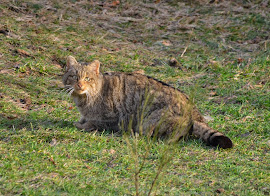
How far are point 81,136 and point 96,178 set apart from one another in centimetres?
132

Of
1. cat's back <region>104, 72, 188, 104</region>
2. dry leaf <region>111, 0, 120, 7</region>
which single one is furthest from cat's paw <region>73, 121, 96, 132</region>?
dry leaf <region>111, 0, 120, 7</region>

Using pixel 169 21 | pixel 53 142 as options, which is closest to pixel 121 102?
pixel 53 142

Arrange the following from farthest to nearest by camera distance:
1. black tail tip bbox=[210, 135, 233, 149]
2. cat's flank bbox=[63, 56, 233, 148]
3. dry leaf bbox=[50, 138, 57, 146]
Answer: cat's flank bbox=[63, 56, 233, 148], black tail tip bbox=[210, 135, 233, 149], dry leaf bbox=[50, 138, 57, 146]

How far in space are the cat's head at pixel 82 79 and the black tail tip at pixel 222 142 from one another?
70.6 inches

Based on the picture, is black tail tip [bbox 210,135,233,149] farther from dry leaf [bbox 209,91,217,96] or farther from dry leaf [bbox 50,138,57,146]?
dry leaf [bbox 209,91,217,96]

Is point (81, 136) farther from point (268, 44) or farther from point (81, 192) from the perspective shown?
point (268, 44)

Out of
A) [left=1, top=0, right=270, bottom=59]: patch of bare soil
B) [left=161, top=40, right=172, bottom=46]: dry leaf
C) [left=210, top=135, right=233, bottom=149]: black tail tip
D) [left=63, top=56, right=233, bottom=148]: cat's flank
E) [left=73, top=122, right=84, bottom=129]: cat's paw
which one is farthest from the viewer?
[left=161, top=40, right=172, bottom=46]: dry leaf

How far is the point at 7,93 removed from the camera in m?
6.79

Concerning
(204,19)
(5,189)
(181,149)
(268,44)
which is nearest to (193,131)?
(181,149)

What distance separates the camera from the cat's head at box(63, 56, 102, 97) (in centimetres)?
570

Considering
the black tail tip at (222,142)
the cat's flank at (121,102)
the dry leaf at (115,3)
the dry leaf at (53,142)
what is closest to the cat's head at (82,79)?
the cat's flank at (121,102)

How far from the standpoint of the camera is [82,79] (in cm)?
572

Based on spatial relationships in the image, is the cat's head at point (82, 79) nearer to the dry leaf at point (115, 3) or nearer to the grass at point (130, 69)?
the grass at point (130, 69)

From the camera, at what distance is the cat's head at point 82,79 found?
5.70m
